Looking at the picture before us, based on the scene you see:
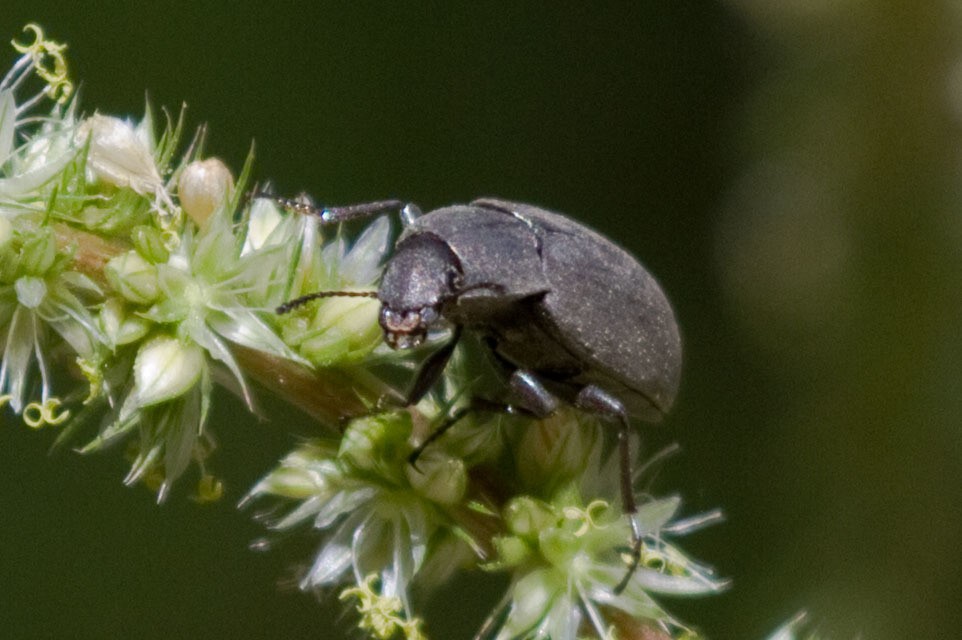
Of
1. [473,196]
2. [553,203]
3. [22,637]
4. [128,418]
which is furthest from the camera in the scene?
[553,203]

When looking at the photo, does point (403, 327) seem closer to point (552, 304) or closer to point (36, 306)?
point (552, 304)

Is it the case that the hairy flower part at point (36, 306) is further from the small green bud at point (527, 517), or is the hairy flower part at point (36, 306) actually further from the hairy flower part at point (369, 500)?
the small green bud at point (527, 517)

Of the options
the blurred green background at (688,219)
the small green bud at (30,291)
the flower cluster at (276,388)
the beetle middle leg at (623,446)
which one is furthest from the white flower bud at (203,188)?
the blurred green background at (688,219)

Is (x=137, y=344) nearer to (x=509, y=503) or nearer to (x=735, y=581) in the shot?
(x=509, y=503)

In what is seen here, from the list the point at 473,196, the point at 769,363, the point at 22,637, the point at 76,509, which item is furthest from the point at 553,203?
the point at 22,637

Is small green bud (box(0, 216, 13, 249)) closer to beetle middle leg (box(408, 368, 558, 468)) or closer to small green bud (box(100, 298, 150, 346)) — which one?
small green bud (box(100, 298, 150, 346))

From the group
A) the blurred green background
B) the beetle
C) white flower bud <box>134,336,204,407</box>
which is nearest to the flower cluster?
white flower bud <box>134,336,204,407</box>
